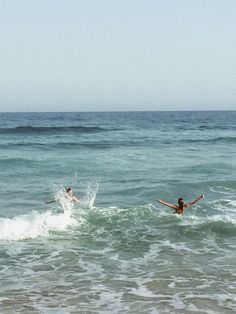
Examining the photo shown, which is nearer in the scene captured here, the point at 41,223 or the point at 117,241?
the point at 117,241

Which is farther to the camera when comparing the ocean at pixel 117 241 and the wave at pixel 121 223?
Result: the wave at pixel 121 223

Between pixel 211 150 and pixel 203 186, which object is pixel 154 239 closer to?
pixel 203 186

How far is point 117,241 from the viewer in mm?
15469

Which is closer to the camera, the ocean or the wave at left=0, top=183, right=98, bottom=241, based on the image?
the ocean

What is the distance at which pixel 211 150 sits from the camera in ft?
144

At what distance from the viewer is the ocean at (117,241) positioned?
406 inches

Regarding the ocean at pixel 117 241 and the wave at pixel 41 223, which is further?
the wave at pixel 41 223

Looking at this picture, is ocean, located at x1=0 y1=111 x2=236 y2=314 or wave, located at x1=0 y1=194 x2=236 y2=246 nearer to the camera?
ocean, located at x1=0 y1=111 x2=236 y2=314

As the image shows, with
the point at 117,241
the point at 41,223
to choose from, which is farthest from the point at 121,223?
the point at 41,223

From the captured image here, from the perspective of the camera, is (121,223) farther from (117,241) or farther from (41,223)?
(41,223)

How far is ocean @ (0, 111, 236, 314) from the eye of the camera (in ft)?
33.9

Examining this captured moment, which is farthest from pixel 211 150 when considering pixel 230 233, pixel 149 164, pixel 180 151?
pixel 230 233

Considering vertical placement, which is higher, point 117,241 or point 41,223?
point 41,223

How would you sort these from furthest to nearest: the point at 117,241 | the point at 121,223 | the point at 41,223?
the point at 121,223 < the point at 41,223 < the point at 117,241
